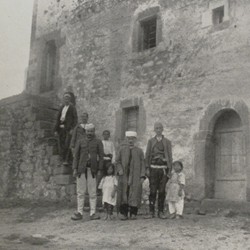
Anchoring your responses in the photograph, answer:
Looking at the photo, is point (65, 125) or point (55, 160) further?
point (55, 160)

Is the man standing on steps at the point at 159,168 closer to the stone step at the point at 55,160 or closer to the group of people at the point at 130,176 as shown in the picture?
the group of people at the point at 130,176

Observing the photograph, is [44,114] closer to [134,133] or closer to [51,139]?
[51,139]

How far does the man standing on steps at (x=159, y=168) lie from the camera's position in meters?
7.46

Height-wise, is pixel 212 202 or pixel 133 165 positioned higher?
pixel 133 165

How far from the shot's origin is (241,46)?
27.9 feet

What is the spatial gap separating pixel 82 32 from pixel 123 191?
6.19 meters

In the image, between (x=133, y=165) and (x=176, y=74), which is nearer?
(x=133, y=165)

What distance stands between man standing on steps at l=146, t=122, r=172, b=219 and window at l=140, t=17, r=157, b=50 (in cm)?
375

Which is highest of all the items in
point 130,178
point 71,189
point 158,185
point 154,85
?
point 154,85

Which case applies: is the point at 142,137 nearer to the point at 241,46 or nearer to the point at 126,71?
the point at 126,71

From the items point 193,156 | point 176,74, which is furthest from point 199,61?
point 193,156

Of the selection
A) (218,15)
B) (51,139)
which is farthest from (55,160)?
(218,15)

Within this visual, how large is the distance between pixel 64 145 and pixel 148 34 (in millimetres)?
3516

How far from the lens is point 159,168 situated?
751 cm
